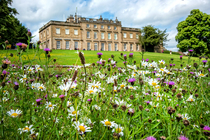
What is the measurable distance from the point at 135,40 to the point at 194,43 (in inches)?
512

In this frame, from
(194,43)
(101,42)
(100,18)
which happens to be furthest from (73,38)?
(194,43)

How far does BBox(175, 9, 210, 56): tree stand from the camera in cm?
2170

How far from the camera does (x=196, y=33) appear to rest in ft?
71.5

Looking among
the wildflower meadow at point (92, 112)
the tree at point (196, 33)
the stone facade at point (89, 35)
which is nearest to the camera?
the wildflower meadow at point (92, 112)

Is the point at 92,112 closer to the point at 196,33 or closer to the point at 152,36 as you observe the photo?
the point at 196,33

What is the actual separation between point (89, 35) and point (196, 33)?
18.4 meters

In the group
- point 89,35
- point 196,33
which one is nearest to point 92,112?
point 196,33

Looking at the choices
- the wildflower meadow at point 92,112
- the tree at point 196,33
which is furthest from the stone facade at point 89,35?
the wildflower meadow at point 92,112

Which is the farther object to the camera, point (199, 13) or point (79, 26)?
point (79, 26)

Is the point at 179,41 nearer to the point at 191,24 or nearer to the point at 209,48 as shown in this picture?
the point at 191,24

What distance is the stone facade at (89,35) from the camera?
25531 mm

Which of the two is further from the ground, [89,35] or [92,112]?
[89,35]

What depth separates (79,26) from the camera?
2681cm

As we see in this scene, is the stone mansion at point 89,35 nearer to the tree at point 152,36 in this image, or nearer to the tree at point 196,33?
the tree at point 152,36
